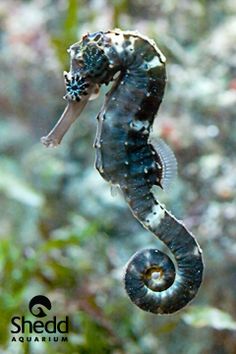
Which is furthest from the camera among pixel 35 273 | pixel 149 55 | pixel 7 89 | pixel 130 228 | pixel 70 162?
pixel 7 89

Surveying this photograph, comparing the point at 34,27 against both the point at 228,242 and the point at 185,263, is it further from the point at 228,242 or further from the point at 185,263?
the point at 185,263

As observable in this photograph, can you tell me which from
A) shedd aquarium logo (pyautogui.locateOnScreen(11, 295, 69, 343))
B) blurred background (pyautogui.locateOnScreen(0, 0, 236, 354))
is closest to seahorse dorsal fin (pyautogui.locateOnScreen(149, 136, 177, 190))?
blurred background (pyautogui.locateOnScreen(0, 0, 236, 354))

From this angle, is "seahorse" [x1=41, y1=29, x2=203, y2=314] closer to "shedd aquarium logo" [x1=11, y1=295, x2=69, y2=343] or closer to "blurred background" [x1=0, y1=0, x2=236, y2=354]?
"blurred background" [x1=0, y1=0, x2=236, y2=354]

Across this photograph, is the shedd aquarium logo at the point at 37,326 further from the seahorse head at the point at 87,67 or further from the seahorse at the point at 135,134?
the seahorse head at the point at 87,67

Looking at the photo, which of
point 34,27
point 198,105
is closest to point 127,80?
point 198,105

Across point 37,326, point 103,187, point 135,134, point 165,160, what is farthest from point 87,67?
point 103,187

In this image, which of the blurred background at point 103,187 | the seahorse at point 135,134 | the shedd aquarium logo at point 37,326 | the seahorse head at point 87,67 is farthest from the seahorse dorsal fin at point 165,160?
the shedd aquarium logo at point 37,326
